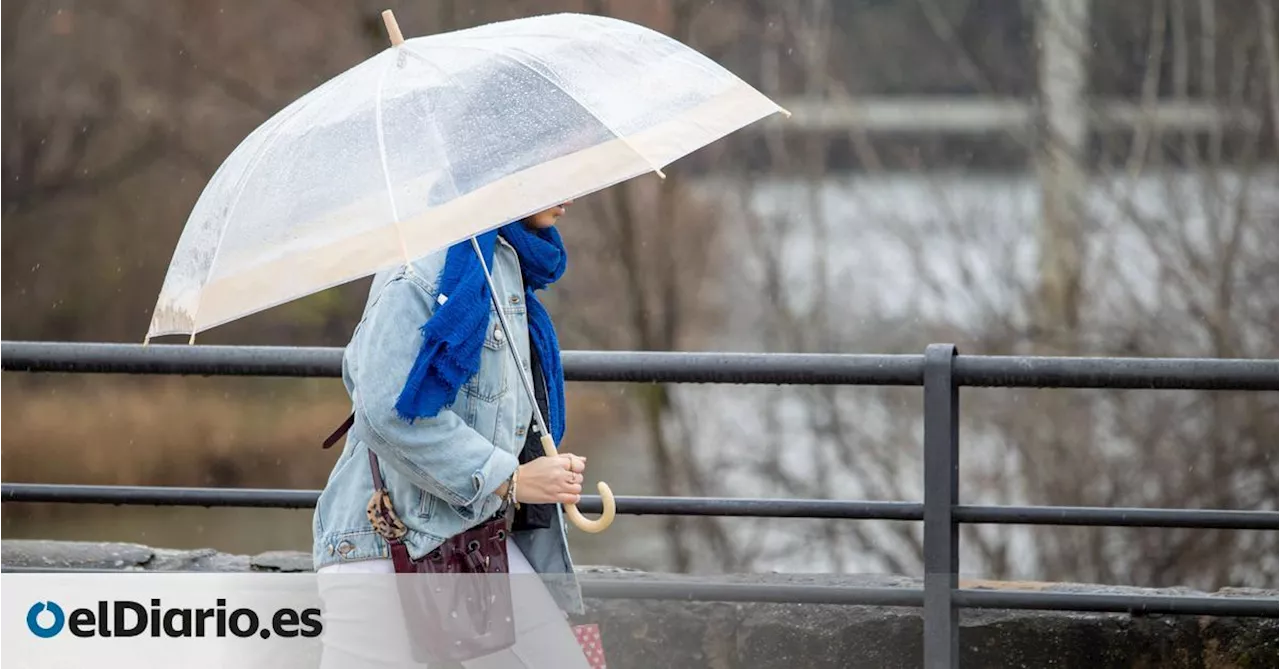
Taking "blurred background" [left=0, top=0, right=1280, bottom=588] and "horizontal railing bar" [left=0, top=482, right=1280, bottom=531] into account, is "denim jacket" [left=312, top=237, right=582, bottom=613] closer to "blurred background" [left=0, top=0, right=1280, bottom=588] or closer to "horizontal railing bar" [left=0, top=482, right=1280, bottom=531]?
"horizontal railing bar" [left=0, top=482, right=1280, bottom=531]

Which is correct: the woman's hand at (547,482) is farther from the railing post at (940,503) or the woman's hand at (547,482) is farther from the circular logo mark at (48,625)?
the circular logo mark at (48,625)

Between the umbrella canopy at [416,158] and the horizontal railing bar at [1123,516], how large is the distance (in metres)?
1.52

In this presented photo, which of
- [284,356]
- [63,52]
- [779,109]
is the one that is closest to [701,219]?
[63,52]

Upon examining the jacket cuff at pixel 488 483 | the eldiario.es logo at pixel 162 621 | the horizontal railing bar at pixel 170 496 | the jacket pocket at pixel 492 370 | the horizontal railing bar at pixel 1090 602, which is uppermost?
the horizontal railing bar at pixel 170 496

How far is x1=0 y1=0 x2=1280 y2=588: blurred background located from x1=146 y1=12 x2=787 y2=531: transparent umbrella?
271 inches

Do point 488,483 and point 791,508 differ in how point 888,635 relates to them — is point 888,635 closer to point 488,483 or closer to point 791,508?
point 791,508

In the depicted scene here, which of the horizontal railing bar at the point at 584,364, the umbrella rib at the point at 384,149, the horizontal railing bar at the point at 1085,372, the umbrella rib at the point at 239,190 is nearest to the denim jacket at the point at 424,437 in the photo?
Answer: the umbrella rib at the point at 384,149

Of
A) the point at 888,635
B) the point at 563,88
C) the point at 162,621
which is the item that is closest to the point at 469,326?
the point at 563,88

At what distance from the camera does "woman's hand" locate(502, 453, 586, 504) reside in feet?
10.4

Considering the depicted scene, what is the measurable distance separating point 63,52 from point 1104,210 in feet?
34.9

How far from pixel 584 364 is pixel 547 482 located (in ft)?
5.17

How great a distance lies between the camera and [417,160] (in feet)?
10.2

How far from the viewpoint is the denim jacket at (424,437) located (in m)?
3.07

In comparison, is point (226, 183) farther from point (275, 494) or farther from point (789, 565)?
point (789, 565)
